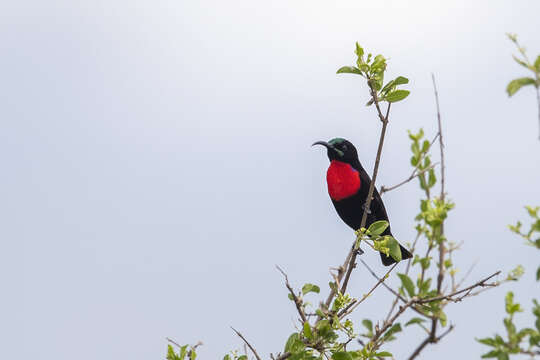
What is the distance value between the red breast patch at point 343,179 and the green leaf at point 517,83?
18.3ft

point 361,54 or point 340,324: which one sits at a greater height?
point 361,54

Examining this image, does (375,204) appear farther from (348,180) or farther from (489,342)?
(489,342)

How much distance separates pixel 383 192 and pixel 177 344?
1459 mm

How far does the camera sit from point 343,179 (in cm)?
849

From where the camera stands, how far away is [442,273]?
2.54 m

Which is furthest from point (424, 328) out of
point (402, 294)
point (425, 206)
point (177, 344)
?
point (177, 344)

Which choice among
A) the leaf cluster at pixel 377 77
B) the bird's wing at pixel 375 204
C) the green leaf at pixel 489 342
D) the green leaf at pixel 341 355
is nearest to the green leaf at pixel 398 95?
the leaf cluster at pixel 377 77

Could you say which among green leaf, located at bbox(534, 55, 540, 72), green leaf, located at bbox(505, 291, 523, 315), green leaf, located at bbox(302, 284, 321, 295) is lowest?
green leaf, located at bbox(505, 291, 523, 315)

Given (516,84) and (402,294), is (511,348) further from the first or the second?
(516,84)

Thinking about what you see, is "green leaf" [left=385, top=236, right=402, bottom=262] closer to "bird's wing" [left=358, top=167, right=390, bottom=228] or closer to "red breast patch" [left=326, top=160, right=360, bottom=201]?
"bird's wing" [left=358, top=167, right=390, bottom=228]

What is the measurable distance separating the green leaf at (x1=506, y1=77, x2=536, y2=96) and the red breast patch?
5.59 meters

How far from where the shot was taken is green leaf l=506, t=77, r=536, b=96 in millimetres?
2850

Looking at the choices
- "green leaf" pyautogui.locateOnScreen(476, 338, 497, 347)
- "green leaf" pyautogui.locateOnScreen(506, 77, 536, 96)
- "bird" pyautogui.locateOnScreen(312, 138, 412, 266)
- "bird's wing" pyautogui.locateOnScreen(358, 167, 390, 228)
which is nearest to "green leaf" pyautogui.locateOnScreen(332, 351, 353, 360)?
"green leaf" pyautogui.locateOnScreen(476, 338, 497, 347)

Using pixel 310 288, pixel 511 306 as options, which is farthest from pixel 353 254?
pixel 511 306
